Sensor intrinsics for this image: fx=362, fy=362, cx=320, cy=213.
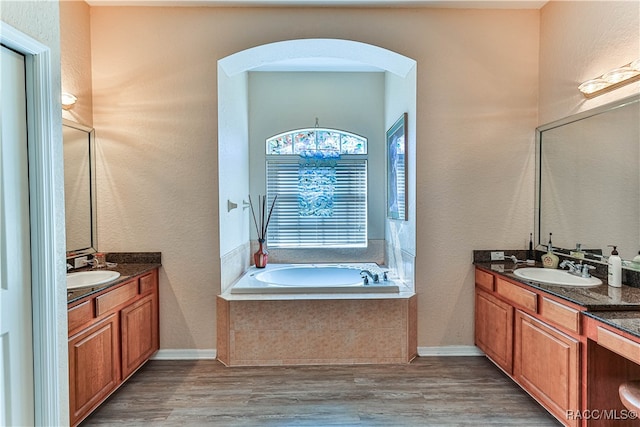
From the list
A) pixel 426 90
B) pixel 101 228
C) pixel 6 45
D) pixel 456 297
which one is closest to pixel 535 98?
pixel 426 90

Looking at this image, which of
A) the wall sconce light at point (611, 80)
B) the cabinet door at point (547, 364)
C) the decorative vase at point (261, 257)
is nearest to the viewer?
the cabinet door at point (547, 364)

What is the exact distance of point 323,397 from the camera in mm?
2496

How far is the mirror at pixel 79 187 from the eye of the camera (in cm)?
274

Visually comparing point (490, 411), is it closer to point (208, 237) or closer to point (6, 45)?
point (208, 237)

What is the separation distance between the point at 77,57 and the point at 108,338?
216 centimetres

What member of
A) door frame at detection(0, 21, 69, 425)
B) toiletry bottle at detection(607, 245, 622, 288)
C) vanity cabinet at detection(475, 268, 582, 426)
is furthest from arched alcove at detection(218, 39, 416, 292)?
door frame at detection(0, 21, 69, 425)

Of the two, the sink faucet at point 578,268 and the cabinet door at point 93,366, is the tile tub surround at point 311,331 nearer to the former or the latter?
the cabinet door at point 93,366

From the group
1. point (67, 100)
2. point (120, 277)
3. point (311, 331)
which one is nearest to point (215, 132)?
point (67, 100)

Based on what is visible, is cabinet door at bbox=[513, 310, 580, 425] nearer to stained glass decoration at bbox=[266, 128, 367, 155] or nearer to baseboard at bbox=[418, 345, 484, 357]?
baseboard at bbox=[418, 345, 484, 357]

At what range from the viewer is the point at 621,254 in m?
2.31

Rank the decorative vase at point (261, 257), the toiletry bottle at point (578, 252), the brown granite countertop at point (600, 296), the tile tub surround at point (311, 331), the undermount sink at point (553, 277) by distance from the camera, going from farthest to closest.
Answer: the decorative vase at point (261, 257)
the tile tub surround at point (311, 331)
the toiletry bottle at point (578, 252)
the undermount sink at point (553, 277)
the brown granite countertop at point (600, 296)

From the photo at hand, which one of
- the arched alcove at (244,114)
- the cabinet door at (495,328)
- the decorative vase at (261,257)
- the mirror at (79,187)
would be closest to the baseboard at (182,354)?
the arched alcove at (244,114)

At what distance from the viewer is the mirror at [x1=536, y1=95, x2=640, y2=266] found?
88.5 inches

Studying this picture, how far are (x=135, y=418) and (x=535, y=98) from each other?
3.86 m
